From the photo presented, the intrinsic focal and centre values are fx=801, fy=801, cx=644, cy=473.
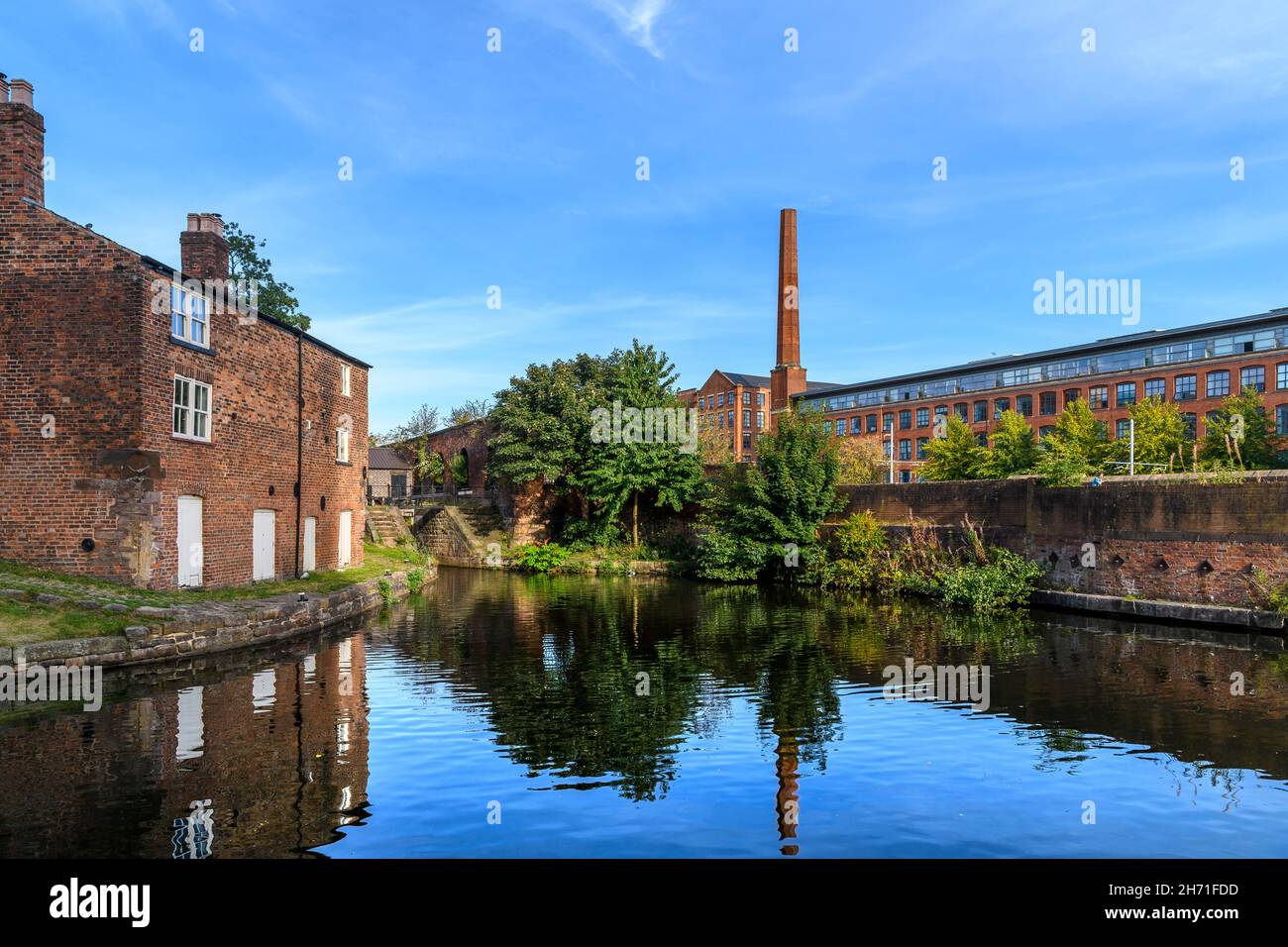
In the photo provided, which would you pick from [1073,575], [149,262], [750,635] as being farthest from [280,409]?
[1073,575]

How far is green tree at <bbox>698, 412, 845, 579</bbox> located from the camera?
1254 inches

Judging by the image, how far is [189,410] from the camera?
718 inches

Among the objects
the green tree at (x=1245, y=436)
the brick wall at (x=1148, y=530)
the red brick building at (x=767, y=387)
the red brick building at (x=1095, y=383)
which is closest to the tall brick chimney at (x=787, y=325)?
the red brick building at (x=767, y=387)

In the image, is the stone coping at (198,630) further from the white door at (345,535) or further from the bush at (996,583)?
the bush at (996,583)

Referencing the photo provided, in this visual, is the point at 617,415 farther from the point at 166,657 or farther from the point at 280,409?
the point at 166,657

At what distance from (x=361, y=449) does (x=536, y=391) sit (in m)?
13.1

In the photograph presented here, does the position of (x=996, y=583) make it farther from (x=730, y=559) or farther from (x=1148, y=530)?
(x=730, y=559)

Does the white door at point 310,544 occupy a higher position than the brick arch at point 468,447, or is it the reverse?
the brick arch at point 468,447

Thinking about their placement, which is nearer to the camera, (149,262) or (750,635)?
(149,262)

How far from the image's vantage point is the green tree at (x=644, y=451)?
38062 millimetres

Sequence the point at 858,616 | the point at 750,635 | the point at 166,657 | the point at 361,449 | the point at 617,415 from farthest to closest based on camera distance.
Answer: the point at 617,415, the point at 361,449, the point at 858,616, the point at 750,635, the point at 166,657

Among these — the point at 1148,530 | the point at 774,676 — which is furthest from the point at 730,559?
the point at 774,676

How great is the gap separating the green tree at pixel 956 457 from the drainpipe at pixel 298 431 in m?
45.6

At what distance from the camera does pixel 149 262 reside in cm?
1688
